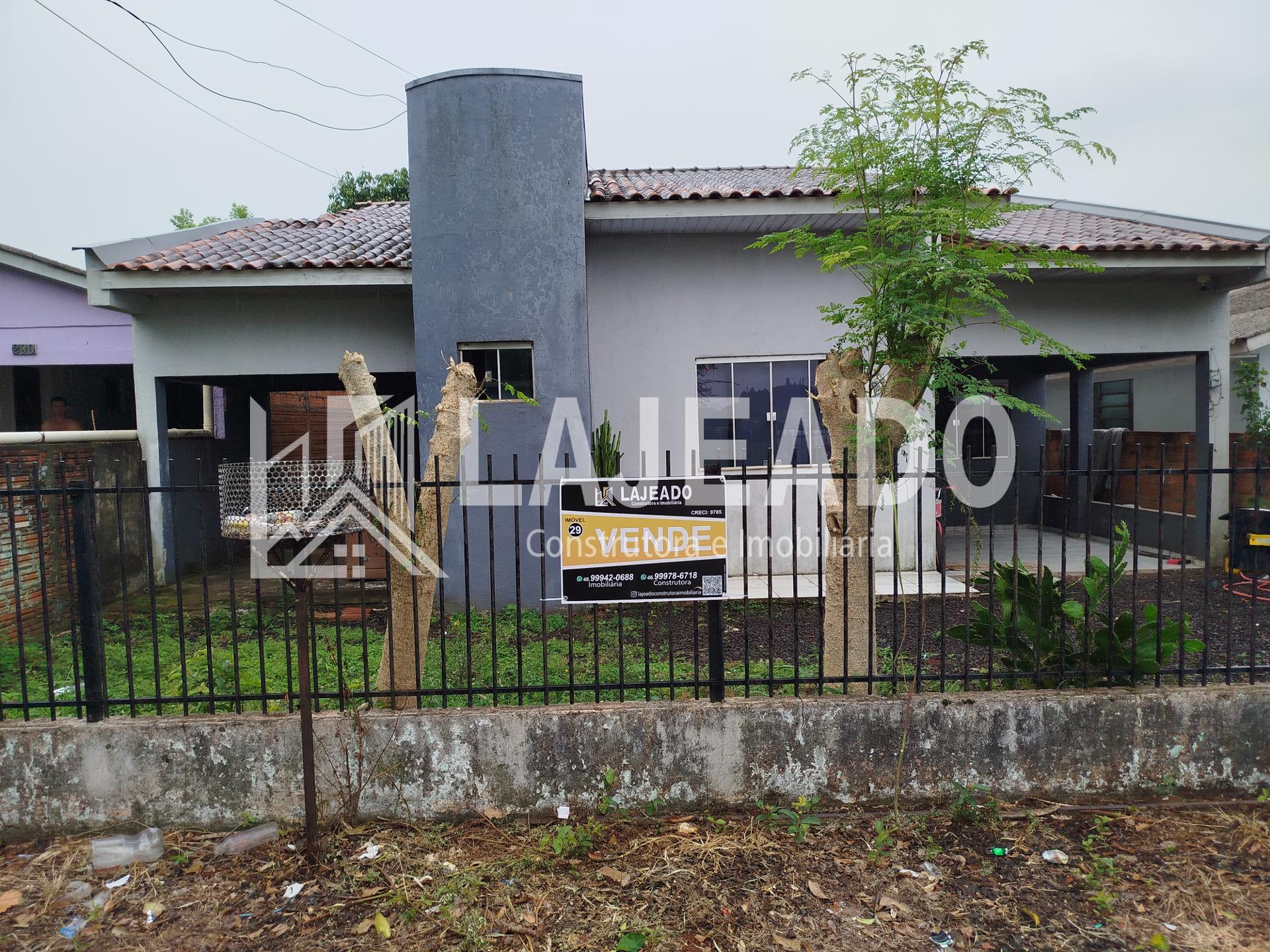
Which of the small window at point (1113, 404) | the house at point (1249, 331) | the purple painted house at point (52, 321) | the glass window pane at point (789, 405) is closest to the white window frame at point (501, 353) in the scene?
the glass window pane at point (789, 405)

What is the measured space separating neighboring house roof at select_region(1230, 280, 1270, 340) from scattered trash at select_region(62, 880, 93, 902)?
12.7 metres

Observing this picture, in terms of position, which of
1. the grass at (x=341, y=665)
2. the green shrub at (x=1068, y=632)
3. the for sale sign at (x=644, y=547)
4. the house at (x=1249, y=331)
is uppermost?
the house at (x=1249, y=331)

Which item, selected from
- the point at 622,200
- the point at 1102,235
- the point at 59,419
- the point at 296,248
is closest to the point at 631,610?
the point at 622,200

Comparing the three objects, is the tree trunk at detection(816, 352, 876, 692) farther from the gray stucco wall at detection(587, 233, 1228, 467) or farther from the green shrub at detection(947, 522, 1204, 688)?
the gray stucco wall at detection(587, 233, 1228, 467)

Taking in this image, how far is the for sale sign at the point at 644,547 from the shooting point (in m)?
3.85

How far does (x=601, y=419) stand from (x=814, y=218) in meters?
3.14

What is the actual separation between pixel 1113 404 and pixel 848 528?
12.1m

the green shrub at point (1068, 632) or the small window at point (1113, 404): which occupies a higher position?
the small window at point (1113, 404)

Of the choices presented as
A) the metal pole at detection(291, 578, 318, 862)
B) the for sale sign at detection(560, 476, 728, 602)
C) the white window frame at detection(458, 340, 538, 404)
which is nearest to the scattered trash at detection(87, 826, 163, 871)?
the metal pole at detection(291, 578, 318, 862)

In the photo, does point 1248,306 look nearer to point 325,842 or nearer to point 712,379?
point 712,379

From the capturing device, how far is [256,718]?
3.65 metres

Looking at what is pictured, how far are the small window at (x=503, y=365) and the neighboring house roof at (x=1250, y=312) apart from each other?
9244mm

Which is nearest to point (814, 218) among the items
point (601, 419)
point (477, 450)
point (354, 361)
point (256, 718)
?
point (601, 419)

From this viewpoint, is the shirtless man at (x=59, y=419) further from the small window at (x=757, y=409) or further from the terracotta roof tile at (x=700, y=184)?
the small window at (x=757, y=409)
